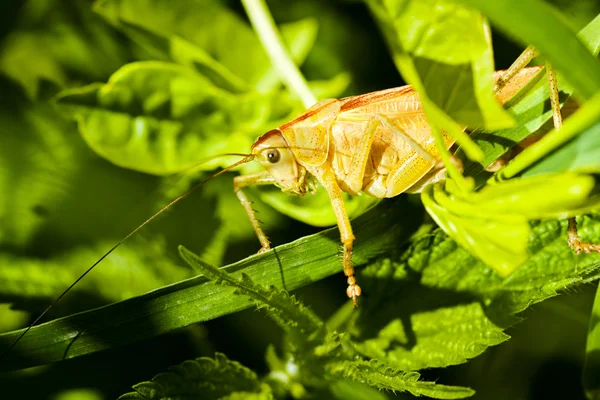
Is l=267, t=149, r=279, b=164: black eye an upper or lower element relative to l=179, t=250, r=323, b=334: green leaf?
upper

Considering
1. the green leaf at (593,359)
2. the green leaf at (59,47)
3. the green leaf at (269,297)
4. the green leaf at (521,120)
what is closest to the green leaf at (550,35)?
the green leaf at (521,120)

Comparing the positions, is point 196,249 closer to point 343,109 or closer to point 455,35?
point 343,109

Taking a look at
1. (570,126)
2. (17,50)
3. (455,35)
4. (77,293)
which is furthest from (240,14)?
(570,126)

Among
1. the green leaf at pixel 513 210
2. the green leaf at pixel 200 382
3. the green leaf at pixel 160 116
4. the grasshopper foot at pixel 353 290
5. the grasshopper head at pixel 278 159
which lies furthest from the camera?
the grasshopper head at pixel 278 159

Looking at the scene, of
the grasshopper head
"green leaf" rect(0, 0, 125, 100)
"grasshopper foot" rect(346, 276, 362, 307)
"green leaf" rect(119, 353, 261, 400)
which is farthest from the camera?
"green leaf" rect(0, 0, 125, 100)

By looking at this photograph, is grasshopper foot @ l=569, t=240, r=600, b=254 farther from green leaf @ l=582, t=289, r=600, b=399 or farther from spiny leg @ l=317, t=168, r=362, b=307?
spiny leg @ l=317, t=168, r=362, b=307

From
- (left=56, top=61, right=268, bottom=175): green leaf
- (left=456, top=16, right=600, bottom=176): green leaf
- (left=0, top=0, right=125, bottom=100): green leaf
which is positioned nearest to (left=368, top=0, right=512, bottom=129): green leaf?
(left=456, top=16, right=600, bottom=176): green leaf

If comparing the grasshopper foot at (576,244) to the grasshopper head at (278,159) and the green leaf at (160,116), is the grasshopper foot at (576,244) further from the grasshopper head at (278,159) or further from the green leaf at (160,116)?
the green leaf at (160,116)

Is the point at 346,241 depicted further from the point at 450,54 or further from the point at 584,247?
the point at 450,54
